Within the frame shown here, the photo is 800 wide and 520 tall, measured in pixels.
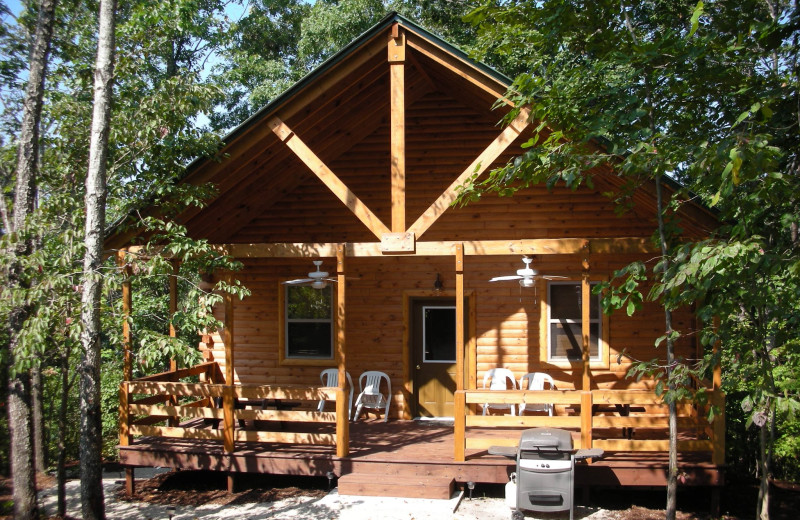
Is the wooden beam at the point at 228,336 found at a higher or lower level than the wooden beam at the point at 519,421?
higher

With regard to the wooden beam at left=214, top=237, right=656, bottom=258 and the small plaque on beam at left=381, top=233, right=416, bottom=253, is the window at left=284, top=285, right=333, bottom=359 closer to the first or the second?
the wooden beam at left=214, top=237, right=656, bottom=258

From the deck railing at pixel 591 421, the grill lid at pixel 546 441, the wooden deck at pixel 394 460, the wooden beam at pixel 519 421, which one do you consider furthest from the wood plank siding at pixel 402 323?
the grill lid at pixel 546 441

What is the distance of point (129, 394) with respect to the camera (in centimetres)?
863

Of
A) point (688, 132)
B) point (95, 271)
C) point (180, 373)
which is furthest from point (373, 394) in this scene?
point (688, 132)

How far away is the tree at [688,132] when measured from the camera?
5.13 m

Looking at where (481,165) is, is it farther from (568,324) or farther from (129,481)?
(129,481)

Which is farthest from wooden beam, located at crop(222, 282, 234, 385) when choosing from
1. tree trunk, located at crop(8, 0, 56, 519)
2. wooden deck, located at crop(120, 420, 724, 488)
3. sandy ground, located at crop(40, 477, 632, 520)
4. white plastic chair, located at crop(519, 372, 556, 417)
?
white plastic chair, located at crop(519, 372, 556, 417)

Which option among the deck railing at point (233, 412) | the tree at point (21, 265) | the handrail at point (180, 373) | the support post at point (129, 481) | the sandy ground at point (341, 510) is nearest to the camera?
the tree at point (21, 265)

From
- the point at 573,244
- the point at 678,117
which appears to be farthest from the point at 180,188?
the point at 678,117

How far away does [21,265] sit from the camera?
21.8ft

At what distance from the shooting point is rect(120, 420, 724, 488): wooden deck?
24.7ft

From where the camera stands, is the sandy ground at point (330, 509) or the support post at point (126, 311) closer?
the sandy ground at point (330, 509)

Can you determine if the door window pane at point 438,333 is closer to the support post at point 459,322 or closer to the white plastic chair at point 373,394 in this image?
the white plastic chair at point 373,394

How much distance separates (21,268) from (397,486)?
479 centimetres
